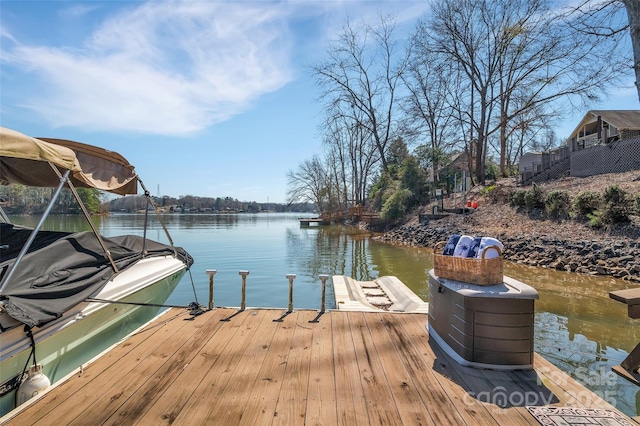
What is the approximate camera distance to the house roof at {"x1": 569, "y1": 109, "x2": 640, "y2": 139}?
65.6ft

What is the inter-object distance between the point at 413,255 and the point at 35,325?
11310 mm

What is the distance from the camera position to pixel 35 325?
238 cm

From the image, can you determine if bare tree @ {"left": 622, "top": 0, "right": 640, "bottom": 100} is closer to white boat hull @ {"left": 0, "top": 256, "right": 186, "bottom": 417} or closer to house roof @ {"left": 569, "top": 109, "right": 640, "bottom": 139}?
white boat hull @ {"left": 0, "top": 256, "right": 186, "bottom": 417}

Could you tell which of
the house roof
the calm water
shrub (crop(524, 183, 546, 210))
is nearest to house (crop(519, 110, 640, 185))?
the house roof

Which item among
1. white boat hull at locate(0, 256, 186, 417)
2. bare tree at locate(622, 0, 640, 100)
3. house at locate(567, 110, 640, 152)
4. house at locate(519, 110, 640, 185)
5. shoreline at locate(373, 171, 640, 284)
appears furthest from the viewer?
house at locate(567, 110, 640, 152)

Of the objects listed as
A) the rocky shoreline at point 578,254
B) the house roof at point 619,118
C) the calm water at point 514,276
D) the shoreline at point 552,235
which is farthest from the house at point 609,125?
the calm water at point 514,276

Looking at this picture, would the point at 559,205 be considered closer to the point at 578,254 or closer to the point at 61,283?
the point at 578,254

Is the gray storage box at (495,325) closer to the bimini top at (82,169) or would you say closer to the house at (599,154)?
the bimini top at (82,169)

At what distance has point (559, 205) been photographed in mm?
11039

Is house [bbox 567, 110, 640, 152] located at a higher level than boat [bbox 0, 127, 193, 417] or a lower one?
higher

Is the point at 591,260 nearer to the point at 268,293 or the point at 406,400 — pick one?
the point at 268,293

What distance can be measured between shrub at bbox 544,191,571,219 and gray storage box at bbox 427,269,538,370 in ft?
34.4

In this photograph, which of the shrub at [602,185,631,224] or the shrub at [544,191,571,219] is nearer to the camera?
the shrub at [602,185,631,224]

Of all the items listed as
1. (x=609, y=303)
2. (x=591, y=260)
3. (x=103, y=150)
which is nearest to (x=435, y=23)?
(x=591, y=260)
